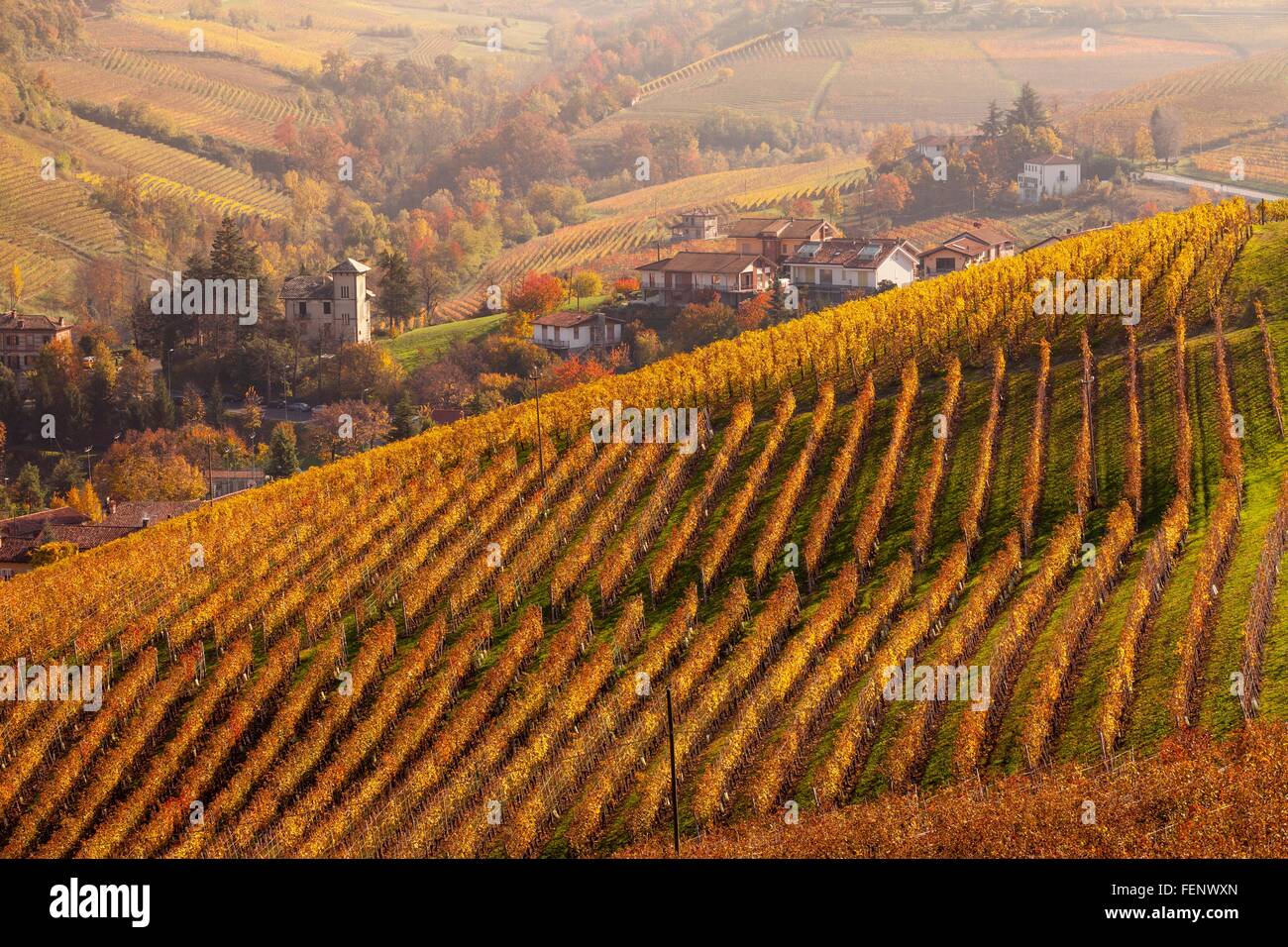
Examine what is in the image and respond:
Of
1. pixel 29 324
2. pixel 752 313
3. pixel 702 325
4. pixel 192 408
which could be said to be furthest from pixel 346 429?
pixel 29 324

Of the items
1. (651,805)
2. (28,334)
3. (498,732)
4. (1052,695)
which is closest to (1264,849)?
(1052,695)

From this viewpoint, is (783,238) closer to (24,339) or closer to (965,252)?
(965,252)

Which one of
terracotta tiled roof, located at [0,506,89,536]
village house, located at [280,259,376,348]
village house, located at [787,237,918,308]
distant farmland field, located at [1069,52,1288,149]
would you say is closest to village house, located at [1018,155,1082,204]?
distant farmland field, located at [1069,52,1288,149]

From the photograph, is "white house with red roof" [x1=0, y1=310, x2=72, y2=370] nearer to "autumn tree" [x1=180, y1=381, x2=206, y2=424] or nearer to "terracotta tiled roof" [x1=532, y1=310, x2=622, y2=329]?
"autumn tree" [x1=180, y1=381, x2=206, y2=424]

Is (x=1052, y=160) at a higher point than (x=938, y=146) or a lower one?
lower

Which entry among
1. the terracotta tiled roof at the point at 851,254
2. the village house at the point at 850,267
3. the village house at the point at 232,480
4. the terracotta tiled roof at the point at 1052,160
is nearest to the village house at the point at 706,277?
the village house at the point at 850,267
